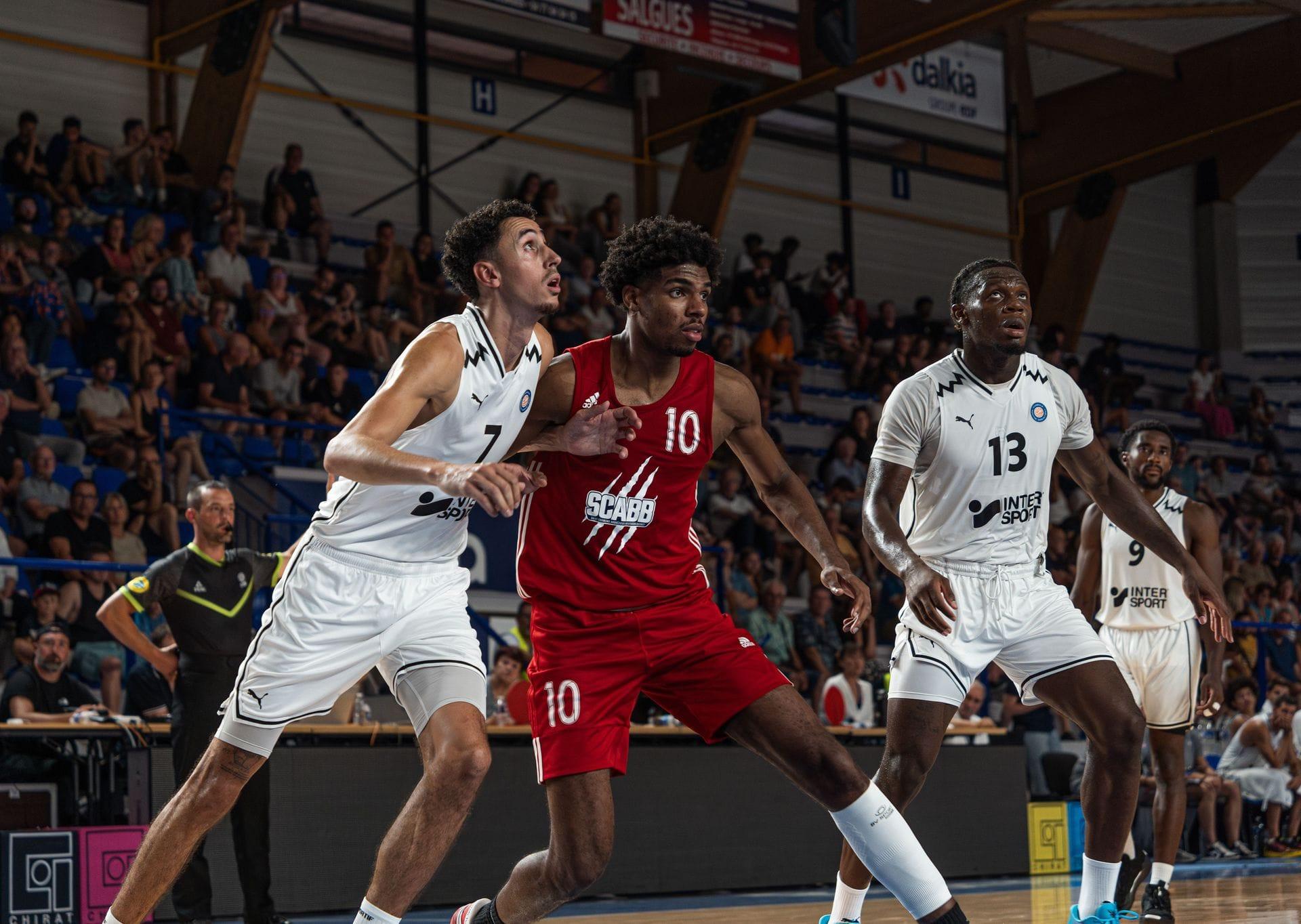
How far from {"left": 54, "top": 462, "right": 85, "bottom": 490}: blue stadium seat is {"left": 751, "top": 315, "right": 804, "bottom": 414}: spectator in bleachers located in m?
8.23

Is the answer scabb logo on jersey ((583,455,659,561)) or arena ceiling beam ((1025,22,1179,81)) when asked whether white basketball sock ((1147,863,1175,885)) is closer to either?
scabb logo on jersey ((583,455,659,561))

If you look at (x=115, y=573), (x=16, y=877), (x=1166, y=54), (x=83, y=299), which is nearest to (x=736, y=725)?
(x=16, y=877)

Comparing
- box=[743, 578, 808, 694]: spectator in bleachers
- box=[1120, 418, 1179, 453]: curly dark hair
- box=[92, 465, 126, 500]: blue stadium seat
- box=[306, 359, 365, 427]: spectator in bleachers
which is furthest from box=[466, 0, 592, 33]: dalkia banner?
box=[1120, 418, 1179, 453]: curly dark hair

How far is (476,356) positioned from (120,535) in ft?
Result: 24.0

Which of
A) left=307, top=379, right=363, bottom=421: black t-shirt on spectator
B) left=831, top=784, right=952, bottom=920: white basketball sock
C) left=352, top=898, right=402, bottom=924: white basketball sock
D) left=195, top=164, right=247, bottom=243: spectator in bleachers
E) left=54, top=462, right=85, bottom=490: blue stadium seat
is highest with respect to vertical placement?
left=195, top=164, right=247, bottom=243: spectator in bleachers

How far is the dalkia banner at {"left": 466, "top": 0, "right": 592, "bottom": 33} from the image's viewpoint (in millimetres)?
14695

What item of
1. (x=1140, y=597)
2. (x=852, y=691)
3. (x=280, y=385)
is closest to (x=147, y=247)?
(x=280, y=385)

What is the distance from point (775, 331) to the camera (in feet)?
62.2

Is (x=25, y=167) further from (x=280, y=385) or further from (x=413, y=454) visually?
(x=413, y=454)

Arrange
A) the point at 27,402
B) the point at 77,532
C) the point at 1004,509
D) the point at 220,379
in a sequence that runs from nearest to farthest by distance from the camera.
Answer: the point at 1004,509, the point at 77,532, the point at 27,402, the point at 220,379

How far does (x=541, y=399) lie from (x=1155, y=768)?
3974 mm

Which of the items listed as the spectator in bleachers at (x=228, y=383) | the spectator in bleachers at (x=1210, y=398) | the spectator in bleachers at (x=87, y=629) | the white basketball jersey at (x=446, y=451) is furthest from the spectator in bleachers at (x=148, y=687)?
the spectator in bleachers at (x=1210, y=398)

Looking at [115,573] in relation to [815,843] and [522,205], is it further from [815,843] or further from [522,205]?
[522,205]

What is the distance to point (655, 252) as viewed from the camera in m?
4.93
